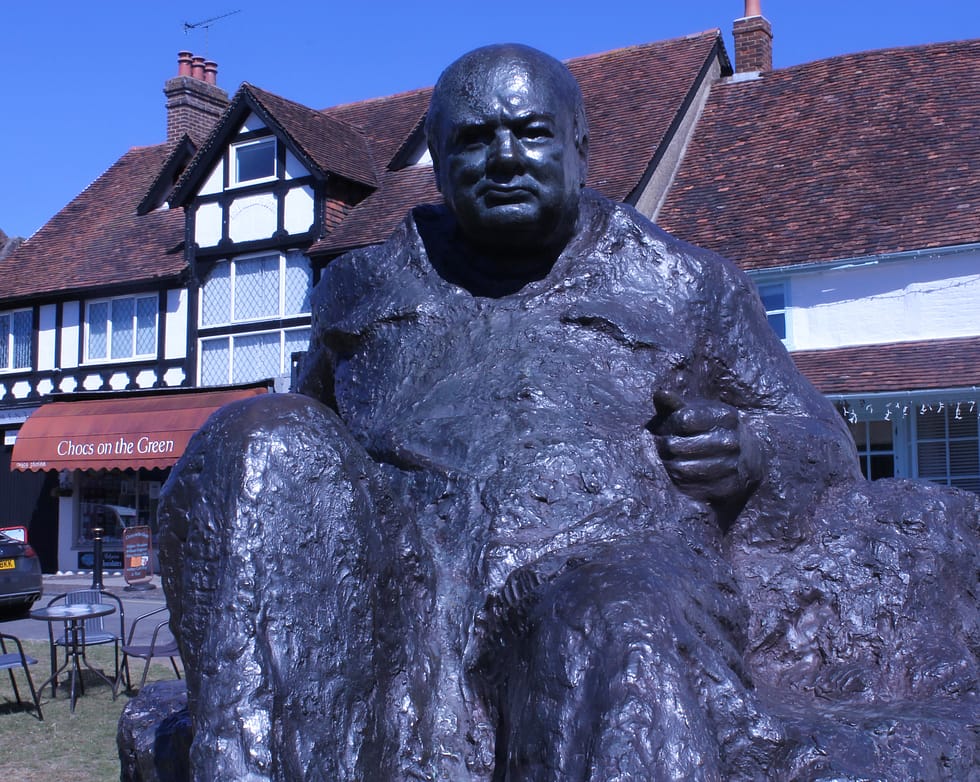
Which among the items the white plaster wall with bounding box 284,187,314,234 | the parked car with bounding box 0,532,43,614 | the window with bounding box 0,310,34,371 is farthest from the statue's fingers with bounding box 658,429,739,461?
the window with bounding box 0,310,34,371

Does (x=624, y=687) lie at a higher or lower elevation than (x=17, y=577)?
higher

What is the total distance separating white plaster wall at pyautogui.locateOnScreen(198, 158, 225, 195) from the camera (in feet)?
76.2

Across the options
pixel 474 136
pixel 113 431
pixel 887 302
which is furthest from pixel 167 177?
pixel 474 136

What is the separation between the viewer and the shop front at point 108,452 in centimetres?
2261

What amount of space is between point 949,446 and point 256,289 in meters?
12.1

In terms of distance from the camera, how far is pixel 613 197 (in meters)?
19.6

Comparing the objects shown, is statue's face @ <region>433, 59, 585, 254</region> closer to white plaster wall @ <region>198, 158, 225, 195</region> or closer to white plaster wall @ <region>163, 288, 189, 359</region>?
white plaster wall @ <region>198, 158, 225, 195</region>

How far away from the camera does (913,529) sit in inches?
122

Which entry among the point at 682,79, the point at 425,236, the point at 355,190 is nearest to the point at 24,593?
the point at 355,190

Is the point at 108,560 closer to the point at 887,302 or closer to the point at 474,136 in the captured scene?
the point at 887,302

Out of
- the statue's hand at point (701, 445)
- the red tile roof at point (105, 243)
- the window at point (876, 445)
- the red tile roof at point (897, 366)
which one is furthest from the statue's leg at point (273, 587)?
the red tile roof at point (105, 243)

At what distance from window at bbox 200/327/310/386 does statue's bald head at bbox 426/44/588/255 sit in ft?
63.0

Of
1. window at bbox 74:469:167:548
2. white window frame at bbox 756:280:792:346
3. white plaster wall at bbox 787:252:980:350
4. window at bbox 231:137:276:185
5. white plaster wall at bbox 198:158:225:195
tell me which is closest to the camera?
white plaster wall at bbox 787:252:980:350

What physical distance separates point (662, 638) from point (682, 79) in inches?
820
